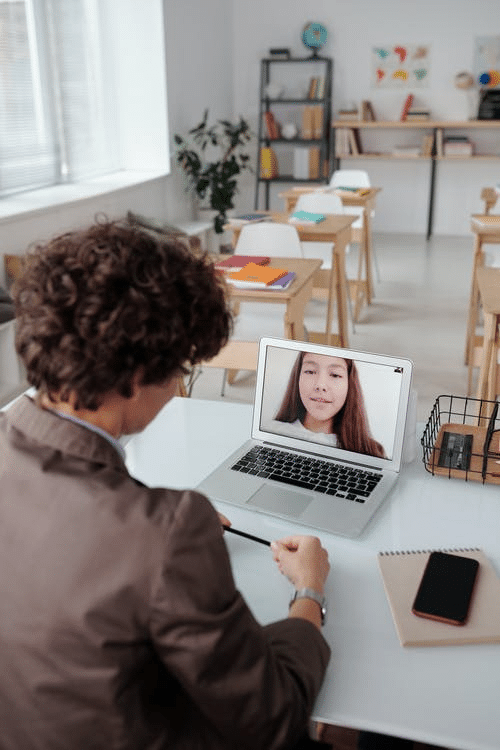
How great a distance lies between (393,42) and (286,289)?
5713mm

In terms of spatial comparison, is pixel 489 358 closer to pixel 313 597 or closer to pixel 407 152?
pixel 313 597

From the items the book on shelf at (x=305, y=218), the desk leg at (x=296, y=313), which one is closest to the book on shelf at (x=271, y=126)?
the book on shelf at (x=305, y=218)

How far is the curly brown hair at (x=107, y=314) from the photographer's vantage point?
2.51ft

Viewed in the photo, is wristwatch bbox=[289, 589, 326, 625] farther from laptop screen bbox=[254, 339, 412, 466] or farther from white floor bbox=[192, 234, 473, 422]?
white floor bbox=[192, 234, 473, 422]

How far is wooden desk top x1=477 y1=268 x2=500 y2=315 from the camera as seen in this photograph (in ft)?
8.44

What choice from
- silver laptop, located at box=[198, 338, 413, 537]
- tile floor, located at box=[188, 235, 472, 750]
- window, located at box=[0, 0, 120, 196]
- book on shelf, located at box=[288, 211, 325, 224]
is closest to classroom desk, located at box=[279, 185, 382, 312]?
tile floor, located at box=[188, 235, 472, 750]

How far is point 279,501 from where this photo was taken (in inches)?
51.9

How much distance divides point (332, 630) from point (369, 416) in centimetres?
50

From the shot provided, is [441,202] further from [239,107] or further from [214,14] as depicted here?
[214,14]

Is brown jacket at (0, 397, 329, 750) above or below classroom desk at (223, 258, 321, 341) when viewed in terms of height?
above

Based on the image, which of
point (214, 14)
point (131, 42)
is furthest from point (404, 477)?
point (214, 14)

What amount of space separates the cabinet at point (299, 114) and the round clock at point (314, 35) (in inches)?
6.2

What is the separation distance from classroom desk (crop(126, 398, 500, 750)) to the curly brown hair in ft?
1.47

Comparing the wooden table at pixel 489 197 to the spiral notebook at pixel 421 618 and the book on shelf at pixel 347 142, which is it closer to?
the book on shelf at pixel 347 142
